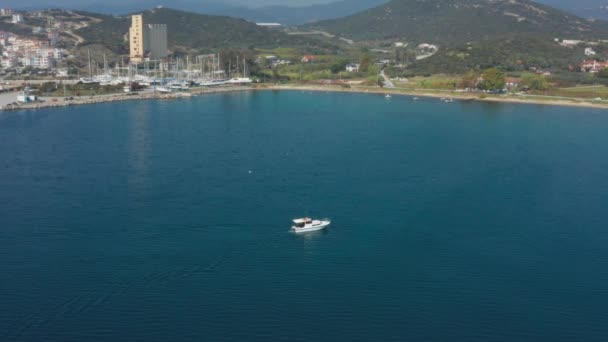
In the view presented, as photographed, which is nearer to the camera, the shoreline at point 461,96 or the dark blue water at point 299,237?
the dark blue water at point 299,237

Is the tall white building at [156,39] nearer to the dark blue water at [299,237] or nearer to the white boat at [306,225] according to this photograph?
the dark blue water at [299,237]

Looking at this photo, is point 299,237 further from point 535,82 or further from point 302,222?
point 535,82

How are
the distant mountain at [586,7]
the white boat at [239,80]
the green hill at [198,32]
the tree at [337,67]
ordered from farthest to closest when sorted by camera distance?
1. the distant mountain at [586,7]
2. the green hill at [198,32]
3. the tree at [337,67]
4. the white boat at [239,80]

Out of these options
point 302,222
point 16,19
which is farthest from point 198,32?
point 302,222

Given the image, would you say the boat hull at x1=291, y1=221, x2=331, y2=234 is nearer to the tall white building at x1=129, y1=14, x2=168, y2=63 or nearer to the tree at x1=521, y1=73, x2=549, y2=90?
the tree at x1=521, y1=73, x2=549, y2=90

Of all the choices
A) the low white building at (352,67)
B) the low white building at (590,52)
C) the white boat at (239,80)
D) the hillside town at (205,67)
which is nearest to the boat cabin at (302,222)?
the hillside town at (205,67)
